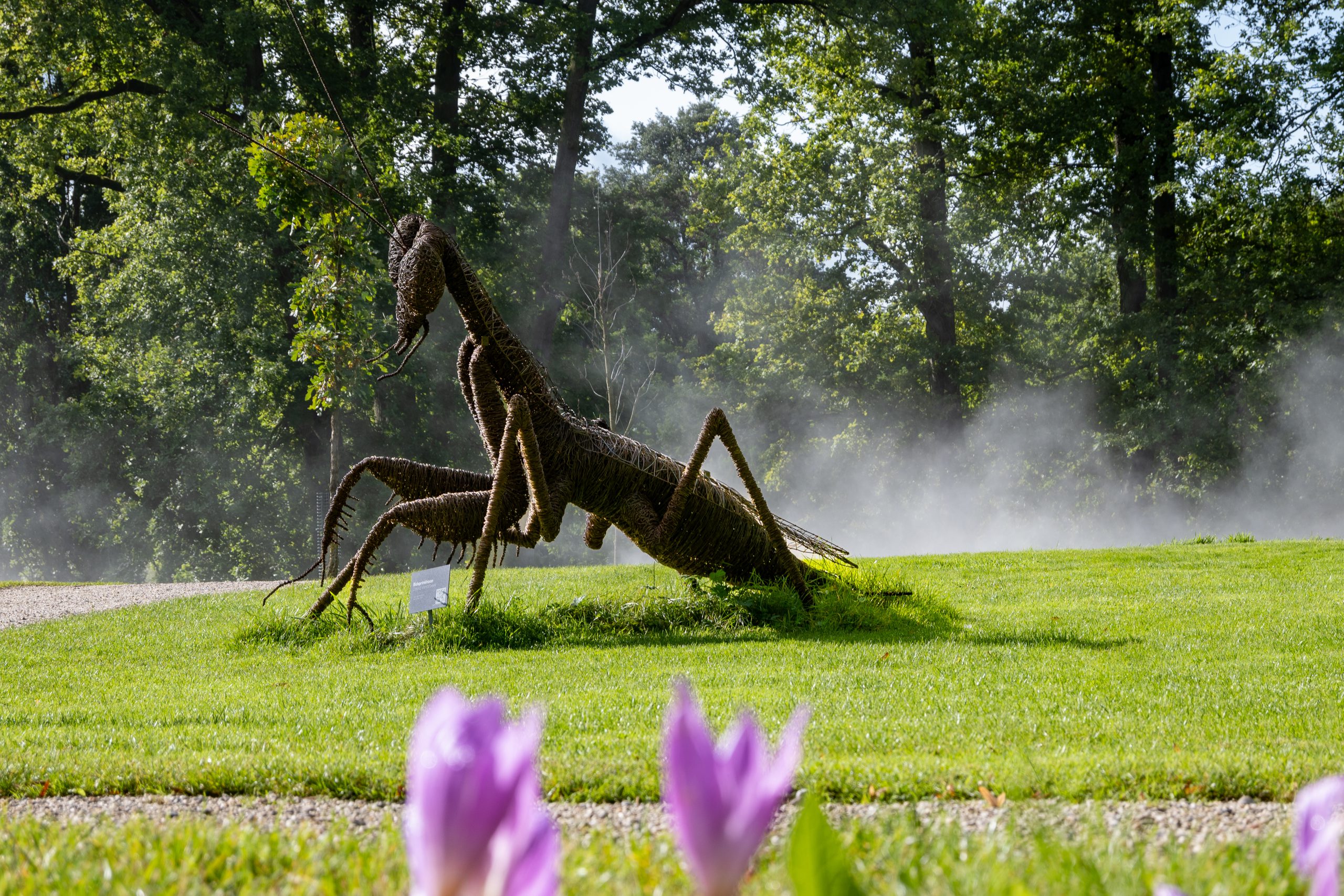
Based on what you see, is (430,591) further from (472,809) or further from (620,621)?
(472,809)

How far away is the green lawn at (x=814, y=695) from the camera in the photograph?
3.67m

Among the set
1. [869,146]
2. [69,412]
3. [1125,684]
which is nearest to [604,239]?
[869,146]

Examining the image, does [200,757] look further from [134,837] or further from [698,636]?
[698,636]

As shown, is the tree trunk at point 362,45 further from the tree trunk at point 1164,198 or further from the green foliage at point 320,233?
the tree trunk at point 1164,198

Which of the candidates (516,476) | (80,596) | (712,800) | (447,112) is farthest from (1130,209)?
(712,800)

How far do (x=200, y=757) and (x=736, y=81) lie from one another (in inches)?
874

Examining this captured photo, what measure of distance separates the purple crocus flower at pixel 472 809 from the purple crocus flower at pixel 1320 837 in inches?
23.2

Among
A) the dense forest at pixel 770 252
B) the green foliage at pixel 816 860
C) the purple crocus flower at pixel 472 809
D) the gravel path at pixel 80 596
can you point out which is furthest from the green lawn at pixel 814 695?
the dense forest at pixel 770 252

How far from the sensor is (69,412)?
2805 centimetres

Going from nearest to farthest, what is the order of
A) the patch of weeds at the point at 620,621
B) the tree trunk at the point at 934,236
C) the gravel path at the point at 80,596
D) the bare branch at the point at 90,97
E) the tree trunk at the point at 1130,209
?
the patch of weeds at the point at 620,621 < the gravel path at the point at 80,596 < the bare branch at the point at 90,97 < the tree trunk at the point at 1130,209 < the tree trunk at the point at 934,236

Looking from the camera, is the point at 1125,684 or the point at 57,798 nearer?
the point at 57,798

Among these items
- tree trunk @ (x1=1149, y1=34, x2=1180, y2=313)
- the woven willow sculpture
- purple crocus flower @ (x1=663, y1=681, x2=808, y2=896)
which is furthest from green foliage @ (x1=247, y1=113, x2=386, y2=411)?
tree trunk @ (x1=1149, y1=34, x2=1180, y2=313)

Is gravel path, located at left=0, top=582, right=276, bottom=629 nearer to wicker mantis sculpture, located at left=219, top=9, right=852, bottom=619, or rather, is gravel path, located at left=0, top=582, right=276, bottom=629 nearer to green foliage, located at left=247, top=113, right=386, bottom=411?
green foliage, located at left=247, top=113, right=386, bottom=411

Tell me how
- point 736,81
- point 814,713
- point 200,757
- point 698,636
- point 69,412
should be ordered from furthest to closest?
point 69,412 < point 736,81 < point 698,636 < point 814,713 < point 200,757
